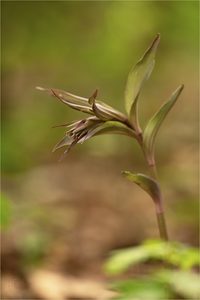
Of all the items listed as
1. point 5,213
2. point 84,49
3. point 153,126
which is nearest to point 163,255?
point 153,126

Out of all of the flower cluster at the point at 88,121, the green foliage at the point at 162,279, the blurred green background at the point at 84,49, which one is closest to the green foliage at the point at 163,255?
the green foliage at the point at 162,279

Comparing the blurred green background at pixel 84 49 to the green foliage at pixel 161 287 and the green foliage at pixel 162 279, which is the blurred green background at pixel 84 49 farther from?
the green foliage at pixel 161 287

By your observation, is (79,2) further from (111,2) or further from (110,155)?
(110,155)

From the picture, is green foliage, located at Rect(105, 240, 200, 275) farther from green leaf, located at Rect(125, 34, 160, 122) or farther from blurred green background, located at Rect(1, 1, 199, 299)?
blurred green background, located at Rect(1, 1, 199, 299)

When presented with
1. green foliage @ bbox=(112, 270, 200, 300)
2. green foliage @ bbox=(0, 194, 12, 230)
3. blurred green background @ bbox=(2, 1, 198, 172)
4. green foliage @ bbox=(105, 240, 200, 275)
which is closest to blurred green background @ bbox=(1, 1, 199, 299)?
blurred green background @ bbox=(2, 1, 198, 172)

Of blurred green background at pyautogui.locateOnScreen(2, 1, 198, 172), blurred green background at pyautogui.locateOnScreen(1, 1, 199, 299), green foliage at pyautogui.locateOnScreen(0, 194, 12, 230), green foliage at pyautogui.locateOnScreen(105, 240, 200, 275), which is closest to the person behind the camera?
green foliage at pyautogui.locateOnScreen(105, 240, 200, 275)
